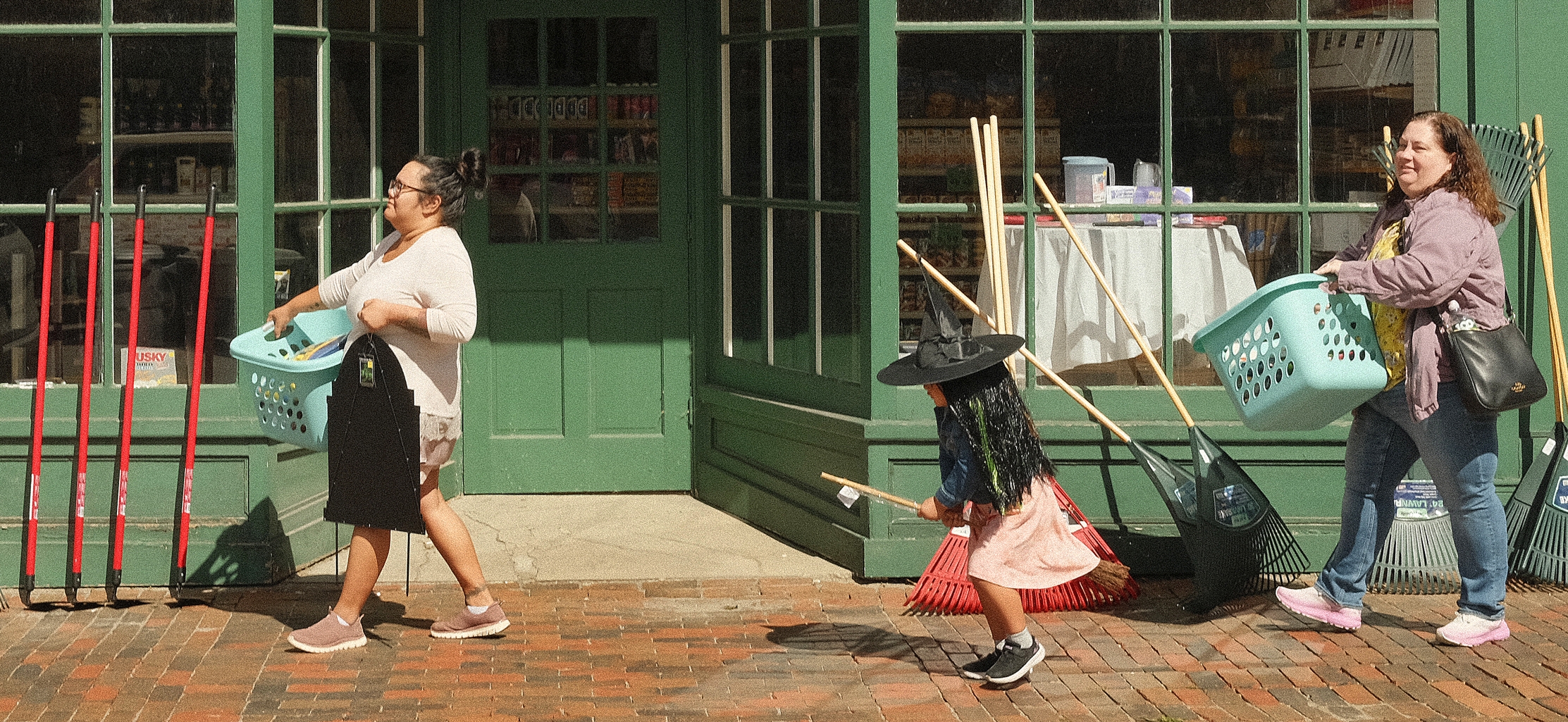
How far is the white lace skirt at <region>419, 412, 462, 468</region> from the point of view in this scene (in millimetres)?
5668

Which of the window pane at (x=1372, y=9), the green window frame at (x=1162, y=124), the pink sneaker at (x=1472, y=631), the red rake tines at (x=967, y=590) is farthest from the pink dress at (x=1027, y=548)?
the window pane at (x=1372, y=9)

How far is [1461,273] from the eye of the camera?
5.52 meters

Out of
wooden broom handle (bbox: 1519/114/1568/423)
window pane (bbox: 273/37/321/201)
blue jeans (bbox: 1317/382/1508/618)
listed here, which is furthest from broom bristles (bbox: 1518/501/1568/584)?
window pane (bbox: 273/37/321/201)

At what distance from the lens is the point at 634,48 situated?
25.8 feet

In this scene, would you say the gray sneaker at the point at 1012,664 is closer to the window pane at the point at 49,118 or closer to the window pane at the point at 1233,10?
the window pane at the point at 1233,10

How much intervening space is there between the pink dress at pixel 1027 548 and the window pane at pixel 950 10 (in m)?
2.11

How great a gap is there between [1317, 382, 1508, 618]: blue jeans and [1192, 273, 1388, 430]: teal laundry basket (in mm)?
195

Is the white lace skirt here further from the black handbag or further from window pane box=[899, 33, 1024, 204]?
the black handbag

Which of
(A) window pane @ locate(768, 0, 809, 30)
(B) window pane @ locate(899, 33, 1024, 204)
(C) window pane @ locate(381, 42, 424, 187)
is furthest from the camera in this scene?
(C) window pane @ locate(381, 42, 424, 187)

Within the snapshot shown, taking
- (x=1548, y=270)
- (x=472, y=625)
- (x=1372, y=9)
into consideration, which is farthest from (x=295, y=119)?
(x=1548, y=270)

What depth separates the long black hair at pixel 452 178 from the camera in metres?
5.70

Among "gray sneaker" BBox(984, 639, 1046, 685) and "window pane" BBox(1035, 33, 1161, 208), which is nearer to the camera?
"gray sneaker" BBox(984, 639, 1046, 685)

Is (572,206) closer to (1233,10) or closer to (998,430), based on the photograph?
(1233,10)

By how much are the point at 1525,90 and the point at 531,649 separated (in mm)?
4407
